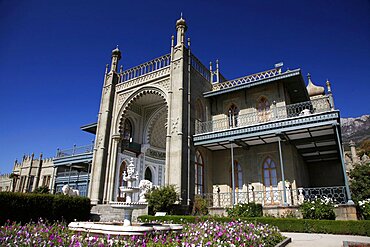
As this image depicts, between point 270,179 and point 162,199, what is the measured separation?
618cm

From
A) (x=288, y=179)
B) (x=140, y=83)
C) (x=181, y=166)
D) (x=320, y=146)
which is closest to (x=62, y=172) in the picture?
(x=140, y=83)

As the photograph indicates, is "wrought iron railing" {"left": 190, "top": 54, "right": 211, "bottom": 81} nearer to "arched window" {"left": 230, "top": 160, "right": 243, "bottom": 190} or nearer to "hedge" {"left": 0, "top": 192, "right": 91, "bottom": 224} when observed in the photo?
"arched window" {"left": 230, "top": 160, "right": 243, "bottom": 190}

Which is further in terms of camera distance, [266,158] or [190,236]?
[266,158]

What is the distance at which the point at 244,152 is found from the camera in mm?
15242

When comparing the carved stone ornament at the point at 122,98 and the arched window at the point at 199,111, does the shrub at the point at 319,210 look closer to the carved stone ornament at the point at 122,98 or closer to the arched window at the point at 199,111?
the arched window at the point at 199,111

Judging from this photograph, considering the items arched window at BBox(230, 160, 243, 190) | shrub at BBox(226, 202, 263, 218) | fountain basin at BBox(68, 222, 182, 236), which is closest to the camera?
fountain basin at BBox(68, 222, 182, 236)

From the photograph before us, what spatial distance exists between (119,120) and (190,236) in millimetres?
13507

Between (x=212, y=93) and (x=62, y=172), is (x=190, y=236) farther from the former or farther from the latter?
(x=62, y=172)

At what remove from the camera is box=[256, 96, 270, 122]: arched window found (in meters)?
14.8

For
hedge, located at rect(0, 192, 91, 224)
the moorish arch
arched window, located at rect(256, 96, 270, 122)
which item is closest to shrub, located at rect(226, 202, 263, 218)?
arched window, located at rect(256, 96, 270, 122)

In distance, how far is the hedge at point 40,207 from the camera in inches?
384

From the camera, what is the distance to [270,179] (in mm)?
14078

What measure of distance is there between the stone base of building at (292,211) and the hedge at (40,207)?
6.55 metres

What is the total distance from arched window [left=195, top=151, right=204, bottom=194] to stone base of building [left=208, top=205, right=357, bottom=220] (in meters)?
2.02
